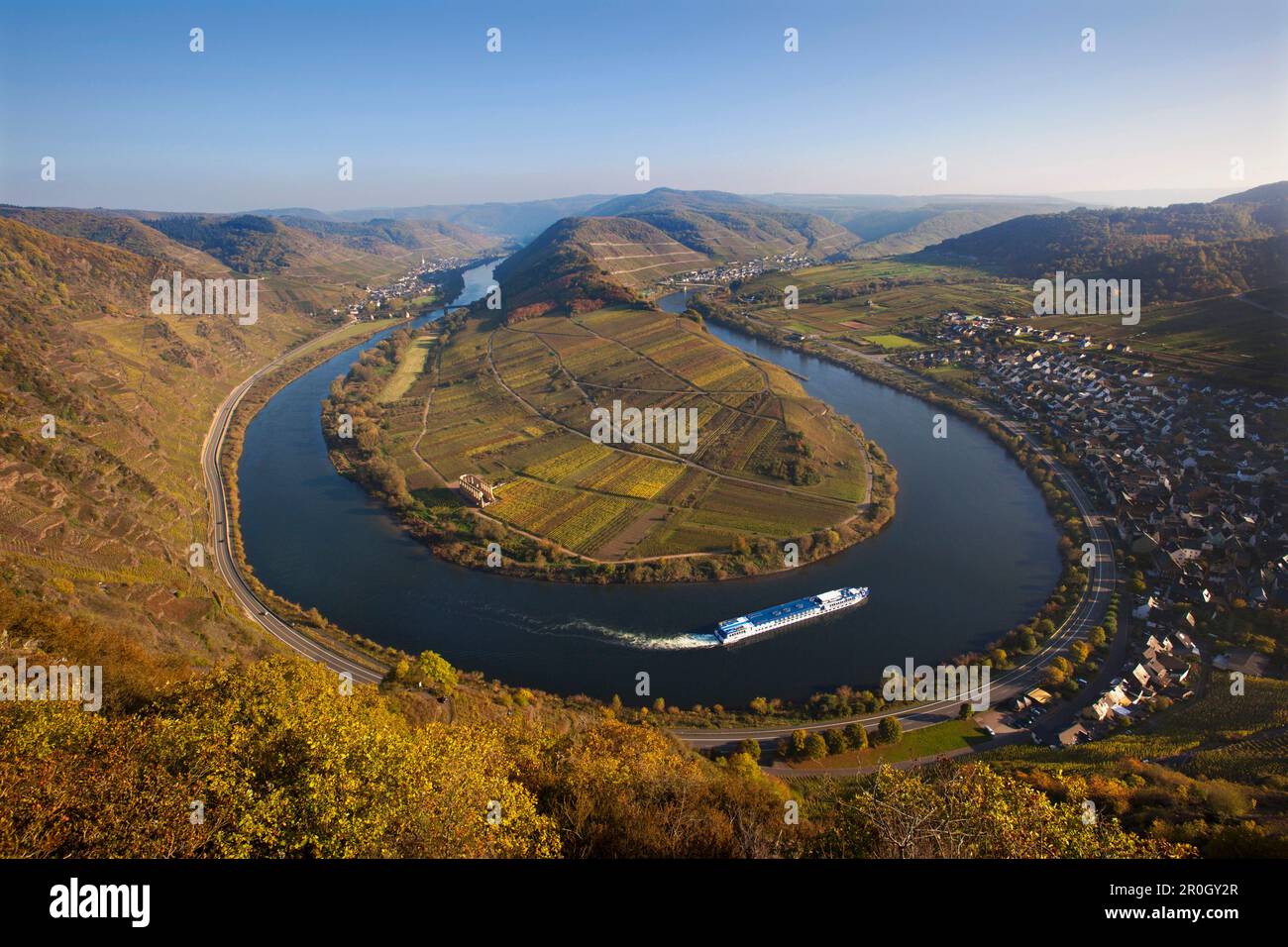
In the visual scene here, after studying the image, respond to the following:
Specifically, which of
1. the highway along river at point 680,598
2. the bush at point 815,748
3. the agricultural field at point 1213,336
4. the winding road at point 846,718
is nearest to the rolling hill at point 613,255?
the highway along river at point 680,598

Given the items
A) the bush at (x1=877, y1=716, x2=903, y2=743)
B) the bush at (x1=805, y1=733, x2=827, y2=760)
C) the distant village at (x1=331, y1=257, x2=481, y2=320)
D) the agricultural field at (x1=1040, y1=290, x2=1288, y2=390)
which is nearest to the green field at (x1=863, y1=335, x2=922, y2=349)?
the agricultural field at (x1=1040, y1=290, x2=1288, y2=390)

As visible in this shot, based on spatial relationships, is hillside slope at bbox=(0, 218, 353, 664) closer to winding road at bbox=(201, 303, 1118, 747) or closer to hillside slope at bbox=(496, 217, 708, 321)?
winding road at bbox=(201, 303, 1118, 747)

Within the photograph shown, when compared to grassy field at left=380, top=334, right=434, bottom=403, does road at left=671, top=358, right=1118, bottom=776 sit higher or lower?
lower

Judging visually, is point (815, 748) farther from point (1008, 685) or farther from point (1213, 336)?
point (1213, 336)

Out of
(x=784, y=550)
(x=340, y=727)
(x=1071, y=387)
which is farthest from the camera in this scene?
(x=1071, y=387)

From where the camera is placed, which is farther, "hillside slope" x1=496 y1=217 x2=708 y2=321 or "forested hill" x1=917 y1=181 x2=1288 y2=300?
"hillside slope" x1=496 y1=217 x2=708 y2=321

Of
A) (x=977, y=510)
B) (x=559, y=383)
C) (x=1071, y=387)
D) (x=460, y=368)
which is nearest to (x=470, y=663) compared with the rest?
(x=977, y=510)
